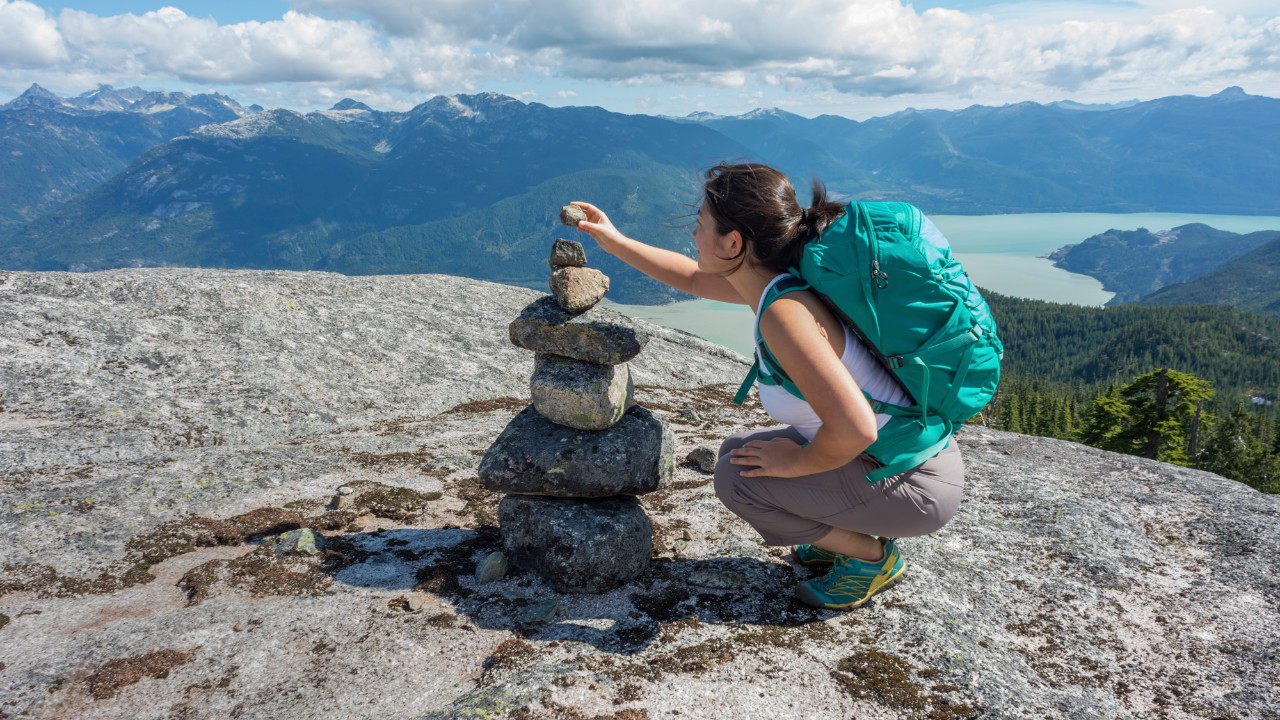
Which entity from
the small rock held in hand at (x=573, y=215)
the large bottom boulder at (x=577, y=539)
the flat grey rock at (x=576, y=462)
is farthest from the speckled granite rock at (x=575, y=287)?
the large bottom boulder at (x=577, y=539)

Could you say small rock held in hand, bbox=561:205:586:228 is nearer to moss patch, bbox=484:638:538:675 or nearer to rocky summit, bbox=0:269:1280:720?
rocky summit, bbox=0:269:1280:720

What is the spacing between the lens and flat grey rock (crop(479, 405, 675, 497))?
28.6ft

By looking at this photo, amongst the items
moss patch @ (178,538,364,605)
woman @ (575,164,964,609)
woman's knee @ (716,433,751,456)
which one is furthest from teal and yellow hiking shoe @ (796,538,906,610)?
moss patch @ (178,538,364,605)

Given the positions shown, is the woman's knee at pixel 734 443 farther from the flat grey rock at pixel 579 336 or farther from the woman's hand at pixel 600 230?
the woman's hand at pixel 600 230

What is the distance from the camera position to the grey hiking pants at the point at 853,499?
6.45 meters

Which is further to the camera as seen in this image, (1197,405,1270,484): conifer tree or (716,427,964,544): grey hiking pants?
(1197,405,1270,484): conifer tree

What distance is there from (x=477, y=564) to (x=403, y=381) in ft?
39.5

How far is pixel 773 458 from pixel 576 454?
3368 mm

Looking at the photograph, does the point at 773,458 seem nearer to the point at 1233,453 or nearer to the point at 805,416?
the point at 805,416

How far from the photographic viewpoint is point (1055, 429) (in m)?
75.2

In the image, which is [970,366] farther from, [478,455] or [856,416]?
[478,455]

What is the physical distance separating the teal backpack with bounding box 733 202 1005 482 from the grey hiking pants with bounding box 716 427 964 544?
814mm

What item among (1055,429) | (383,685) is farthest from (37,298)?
(1055,429)

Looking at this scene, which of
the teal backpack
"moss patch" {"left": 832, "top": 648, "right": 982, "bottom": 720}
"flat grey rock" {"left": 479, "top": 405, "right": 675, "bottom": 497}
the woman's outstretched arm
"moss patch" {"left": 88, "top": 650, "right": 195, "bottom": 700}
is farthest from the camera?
"flat grey rock" {"left": 479, "top": 405, "right": 675, "bottom": 497}
